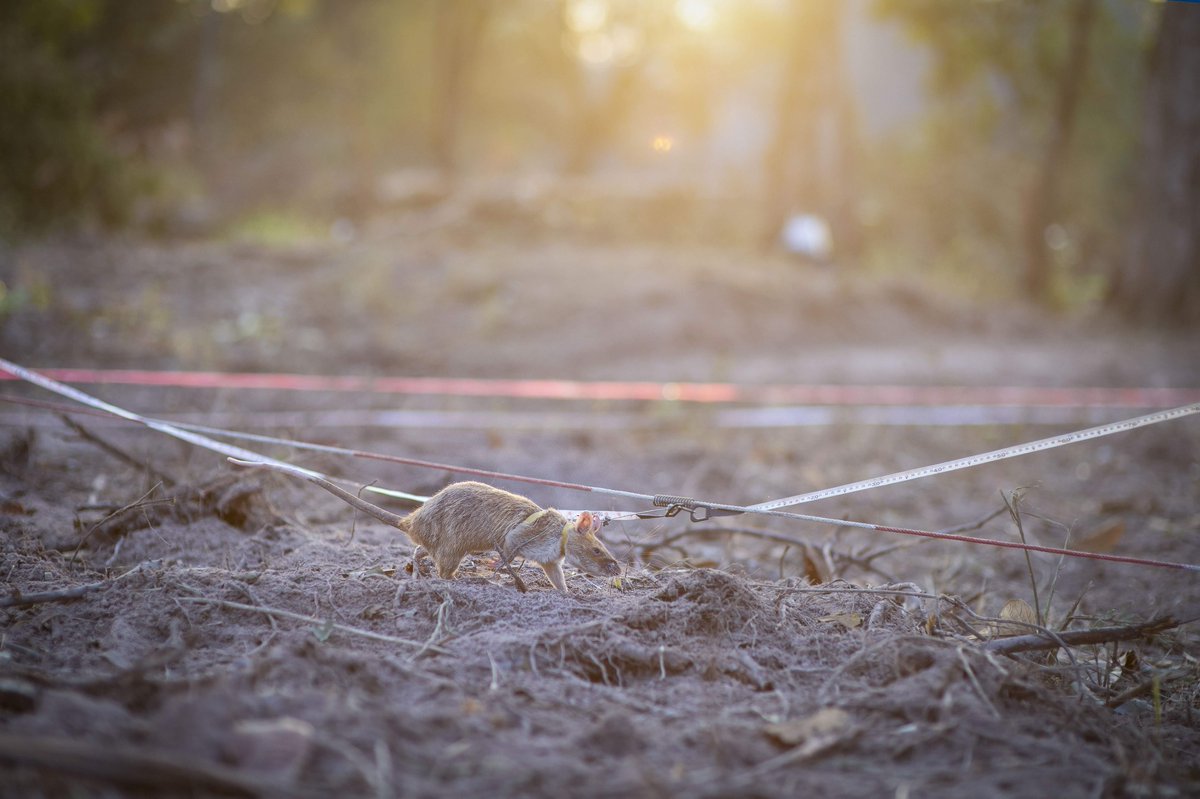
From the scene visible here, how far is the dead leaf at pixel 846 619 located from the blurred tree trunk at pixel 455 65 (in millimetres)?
29090

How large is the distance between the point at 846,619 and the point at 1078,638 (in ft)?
2.65

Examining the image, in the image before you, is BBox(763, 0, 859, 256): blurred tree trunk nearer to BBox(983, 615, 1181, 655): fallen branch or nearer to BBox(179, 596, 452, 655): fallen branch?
BBox(983, 615, 1181, 655): fallen branch

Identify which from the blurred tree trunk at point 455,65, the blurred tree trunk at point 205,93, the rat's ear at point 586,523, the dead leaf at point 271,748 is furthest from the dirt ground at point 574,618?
the blurred tree trunk at point 455,65

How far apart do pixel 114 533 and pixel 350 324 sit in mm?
7988

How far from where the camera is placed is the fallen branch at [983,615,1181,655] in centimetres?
314

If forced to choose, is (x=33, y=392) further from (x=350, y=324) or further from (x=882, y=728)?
(x=882, y=728)

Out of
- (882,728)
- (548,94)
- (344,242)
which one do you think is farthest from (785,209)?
(548,94)

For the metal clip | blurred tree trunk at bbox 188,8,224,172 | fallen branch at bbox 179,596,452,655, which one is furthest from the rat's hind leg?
blurred tree trunk at bbox 188,8,224,172

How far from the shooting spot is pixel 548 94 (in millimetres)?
44969

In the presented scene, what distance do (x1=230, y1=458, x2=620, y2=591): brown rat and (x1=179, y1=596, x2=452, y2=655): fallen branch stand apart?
57 cm

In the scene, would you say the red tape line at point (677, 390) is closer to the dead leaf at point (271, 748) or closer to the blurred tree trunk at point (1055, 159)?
the dead leaf at point (271, 748)

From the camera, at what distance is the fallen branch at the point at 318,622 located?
291cm

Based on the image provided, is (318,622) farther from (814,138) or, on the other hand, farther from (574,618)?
(814,138)

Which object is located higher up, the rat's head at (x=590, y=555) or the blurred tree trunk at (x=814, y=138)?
the blurred tree trunk at (x=814, y=138)
